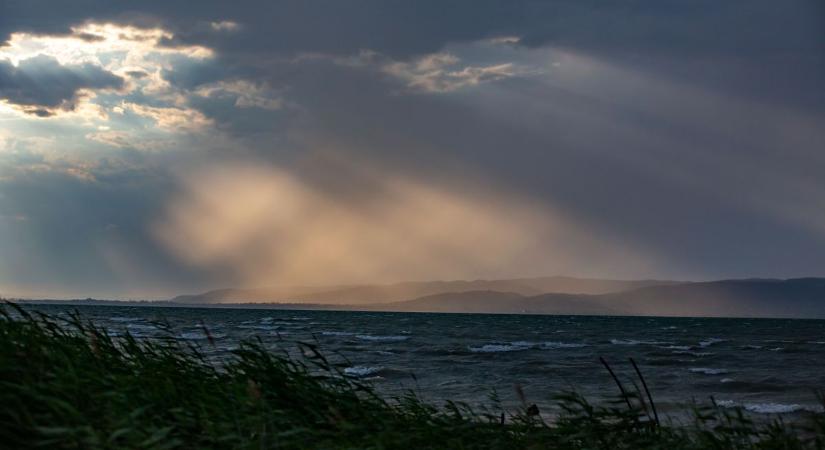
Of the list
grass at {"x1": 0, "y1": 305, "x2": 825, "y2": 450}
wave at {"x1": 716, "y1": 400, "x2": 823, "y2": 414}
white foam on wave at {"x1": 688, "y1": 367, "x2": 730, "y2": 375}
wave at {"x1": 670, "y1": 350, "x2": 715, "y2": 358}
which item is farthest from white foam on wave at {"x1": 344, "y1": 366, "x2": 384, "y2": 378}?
wave at {"x1": 670, "y1": 350, "x2": 715, "y2": 358}

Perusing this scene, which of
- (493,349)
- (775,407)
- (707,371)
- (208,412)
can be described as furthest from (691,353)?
(208,412)

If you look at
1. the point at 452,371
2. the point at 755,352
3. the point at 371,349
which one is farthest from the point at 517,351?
the point at 755,352

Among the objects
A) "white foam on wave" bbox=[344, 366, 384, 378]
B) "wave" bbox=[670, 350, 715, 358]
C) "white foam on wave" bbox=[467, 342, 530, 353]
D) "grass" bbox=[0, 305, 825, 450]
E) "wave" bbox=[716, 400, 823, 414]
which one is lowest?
"wave" bbox=[670, 350, 715, 358]

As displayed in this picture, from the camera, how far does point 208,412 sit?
6.44m

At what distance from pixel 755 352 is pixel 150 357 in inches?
2016

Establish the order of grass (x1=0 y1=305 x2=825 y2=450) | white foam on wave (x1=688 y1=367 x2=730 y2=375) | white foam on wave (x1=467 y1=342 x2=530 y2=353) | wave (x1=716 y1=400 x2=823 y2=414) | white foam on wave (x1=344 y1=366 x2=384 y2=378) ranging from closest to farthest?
Result: grass (x1=0 y1=305 x2=825 y2=450), wave (x1=716 y1=400 x2=823 y2=414), white foam on wave (x1=344 y1=366 x2=384 y2=378), white foam on wave (x1=688 y1=367 x2=730 y2=375), white foam on wave (x1=467 y1=342 x2=530 y2=353)

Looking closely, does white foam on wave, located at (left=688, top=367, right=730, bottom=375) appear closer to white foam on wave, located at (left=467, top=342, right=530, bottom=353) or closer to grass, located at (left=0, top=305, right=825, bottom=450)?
white foam on wave, located at (left=467, top=342, right=530, bottom=353)

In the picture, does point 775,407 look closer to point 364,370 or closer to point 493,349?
point 364,370

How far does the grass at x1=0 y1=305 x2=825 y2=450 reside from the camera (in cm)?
526

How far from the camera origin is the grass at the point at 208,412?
526 cm

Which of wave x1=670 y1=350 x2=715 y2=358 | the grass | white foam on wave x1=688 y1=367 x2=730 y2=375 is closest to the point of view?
the grass

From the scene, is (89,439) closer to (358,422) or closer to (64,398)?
(64,398)

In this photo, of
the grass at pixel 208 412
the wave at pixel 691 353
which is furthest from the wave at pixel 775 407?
the wave at pixel 691 353

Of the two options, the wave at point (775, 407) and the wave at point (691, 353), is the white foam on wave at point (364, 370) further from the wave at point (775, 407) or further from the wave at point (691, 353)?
the wave at point (691, 353)
